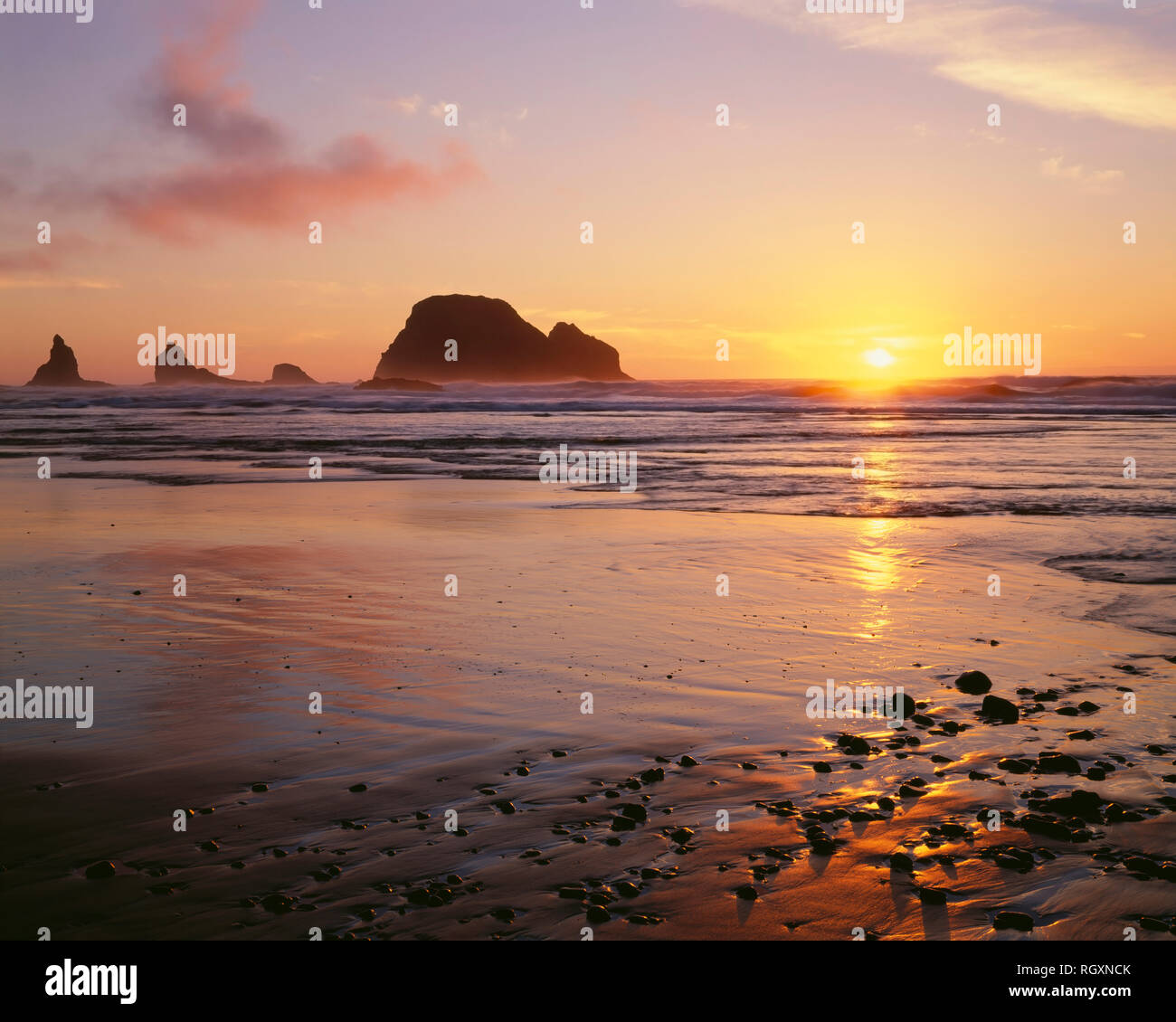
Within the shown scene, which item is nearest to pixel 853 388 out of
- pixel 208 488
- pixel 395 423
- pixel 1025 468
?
pixel 395 423

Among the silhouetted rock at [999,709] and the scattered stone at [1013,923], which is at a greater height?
the silhouetted rock at [999,709]

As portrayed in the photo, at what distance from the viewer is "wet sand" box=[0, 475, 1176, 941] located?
426cm

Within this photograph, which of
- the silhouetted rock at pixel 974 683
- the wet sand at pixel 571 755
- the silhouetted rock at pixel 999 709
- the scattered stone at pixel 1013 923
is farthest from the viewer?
the silhouetted rock at pixel 974 683

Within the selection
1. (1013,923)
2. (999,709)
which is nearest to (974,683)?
(999,709)

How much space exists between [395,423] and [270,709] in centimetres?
4969

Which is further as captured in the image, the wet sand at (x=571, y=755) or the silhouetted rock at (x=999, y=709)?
the silhouetted rock at (x=999, y=709)

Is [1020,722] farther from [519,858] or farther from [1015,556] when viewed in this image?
[1015,556]

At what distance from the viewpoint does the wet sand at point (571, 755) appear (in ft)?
14.0

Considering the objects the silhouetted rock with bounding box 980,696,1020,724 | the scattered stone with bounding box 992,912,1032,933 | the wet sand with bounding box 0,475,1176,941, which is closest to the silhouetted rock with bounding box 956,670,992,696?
the wet sand with bounding box 0,475,1176,941

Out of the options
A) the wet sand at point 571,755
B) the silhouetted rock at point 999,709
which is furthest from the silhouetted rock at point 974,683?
the silhouetted rock at point 999,709

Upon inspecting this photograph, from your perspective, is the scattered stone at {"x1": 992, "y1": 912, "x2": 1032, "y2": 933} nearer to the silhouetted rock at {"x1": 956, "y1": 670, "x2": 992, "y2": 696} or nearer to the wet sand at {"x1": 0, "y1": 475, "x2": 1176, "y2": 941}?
the wet sand at {"x1": 0, "y1": 475, "x2": 1176, "y2": 941}

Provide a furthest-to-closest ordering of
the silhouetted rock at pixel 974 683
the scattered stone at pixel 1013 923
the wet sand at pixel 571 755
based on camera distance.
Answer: the silhouetted rock at pixel 974 683 → the wet sand at pixel 571 755 → the scattered stone at pixel 1013 923

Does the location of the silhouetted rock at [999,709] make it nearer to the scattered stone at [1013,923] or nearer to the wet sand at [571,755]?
the wet sand at [571,755]

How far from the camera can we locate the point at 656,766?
5848 millimetres
